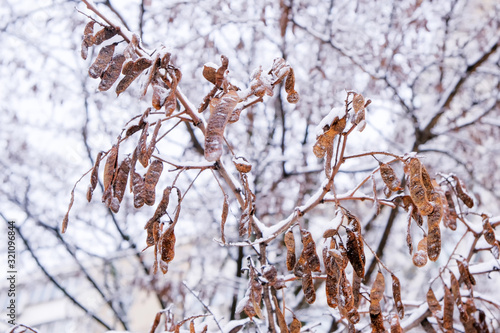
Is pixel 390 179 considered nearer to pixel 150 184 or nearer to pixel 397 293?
pixel 397 293

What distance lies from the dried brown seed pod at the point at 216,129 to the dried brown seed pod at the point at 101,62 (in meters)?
0.47

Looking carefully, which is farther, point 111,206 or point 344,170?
point 344,170

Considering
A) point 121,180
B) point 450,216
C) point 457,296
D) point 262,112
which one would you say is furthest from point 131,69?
point 262,112

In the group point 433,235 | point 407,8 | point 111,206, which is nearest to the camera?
point 111,206

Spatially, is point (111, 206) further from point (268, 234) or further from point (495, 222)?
point (495, 222)

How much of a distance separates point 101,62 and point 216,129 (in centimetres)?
54

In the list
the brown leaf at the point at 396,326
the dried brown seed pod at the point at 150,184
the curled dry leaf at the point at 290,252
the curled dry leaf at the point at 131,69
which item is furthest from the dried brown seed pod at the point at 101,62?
the brown leaf at the point at 396,326

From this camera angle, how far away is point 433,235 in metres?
1.43

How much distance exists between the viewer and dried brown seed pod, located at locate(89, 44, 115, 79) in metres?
1.34

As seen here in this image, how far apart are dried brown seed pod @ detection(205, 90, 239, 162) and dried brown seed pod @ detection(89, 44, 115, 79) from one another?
1.53ft

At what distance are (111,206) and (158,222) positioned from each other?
16 cm

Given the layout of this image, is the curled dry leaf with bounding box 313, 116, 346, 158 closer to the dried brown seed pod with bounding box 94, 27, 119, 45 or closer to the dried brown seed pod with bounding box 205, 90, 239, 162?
the dried brown seed pod with bounding box 205, 90, 239, 162

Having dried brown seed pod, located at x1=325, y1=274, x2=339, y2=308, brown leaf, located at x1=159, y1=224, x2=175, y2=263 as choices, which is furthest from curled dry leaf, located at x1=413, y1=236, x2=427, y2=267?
brown leaf, located at x1=159, y1=224, x2=175, y2=263

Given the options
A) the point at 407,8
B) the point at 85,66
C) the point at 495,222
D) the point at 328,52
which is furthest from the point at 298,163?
the point at 495,222
